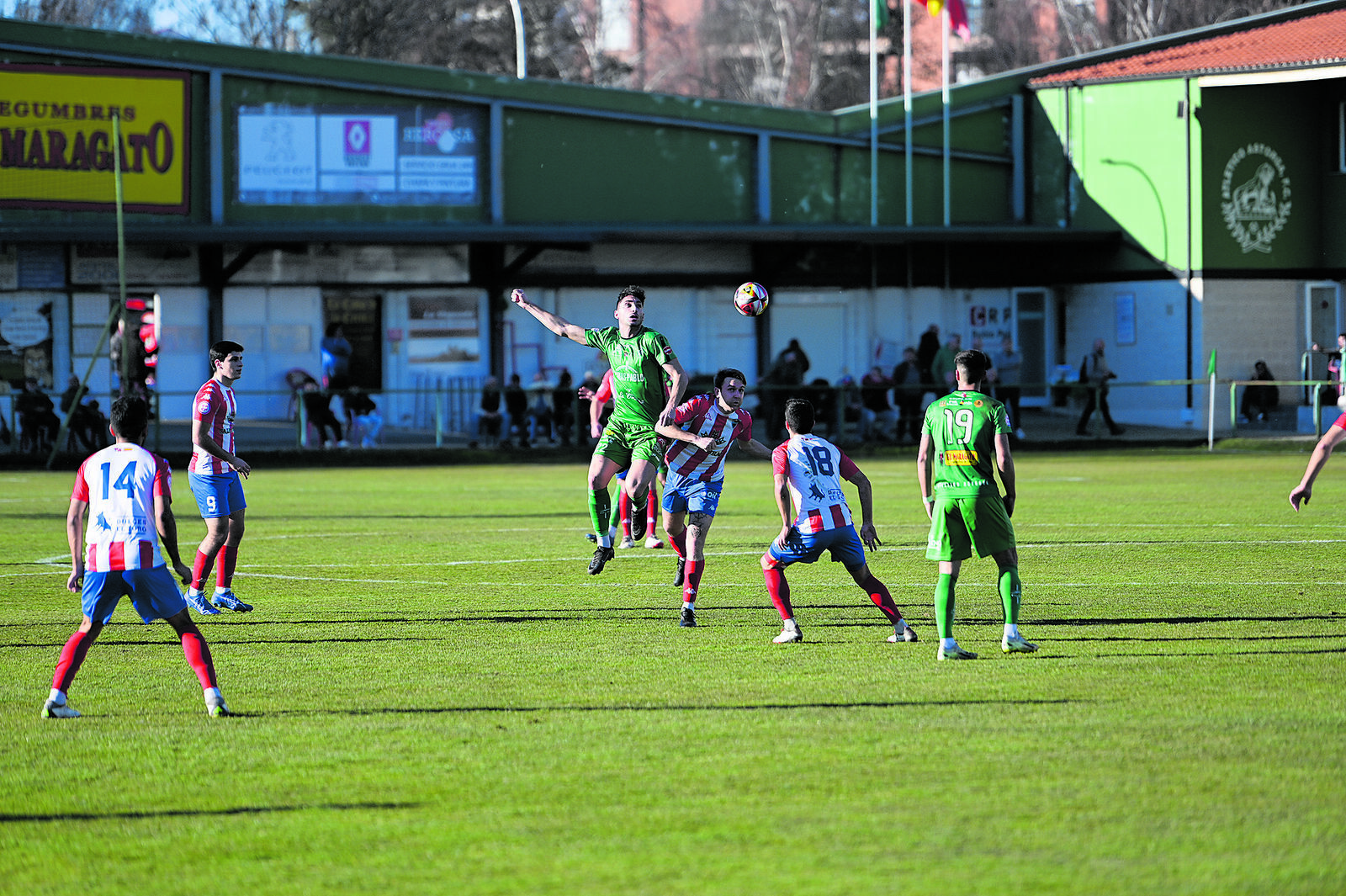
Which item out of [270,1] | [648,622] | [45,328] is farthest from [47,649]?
[270,1]

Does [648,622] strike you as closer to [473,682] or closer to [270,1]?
[473,682]

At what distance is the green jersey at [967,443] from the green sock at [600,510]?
4.48 meters

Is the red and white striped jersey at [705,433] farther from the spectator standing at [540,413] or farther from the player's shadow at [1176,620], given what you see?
the spectator standing at [540,413]

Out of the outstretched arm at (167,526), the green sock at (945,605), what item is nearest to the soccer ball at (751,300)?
the green sock at (945,605)

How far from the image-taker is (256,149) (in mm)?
35562

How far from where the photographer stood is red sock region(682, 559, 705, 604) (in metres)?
11.0

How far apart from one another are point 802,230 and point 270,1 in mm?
29281

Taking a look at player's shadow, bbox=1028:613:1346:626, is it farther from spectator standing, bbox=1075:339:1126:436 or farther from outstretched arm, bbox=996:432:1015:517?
spectator standing, bbox=1075:339:1126:436

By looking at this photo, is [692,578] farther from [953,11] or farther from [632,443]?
[953,11]

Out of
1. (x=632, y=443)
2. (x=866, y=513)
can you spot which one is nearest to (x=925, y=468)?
(x=866, y=513)

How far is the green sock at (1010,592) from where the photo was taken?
948 cm

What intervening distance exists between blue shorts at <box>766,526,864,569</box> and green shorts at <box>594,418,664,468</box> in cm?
265

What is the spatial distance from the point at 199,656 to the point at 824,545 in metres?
3.69

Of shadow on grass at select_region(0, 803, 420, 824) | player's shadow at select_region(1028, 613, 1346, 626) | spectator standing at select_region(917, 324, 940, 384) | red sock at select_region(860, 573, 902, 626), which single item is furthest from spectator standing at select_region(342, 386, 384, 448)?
shadow on grass at select_region(0, 803, 420, 824)
